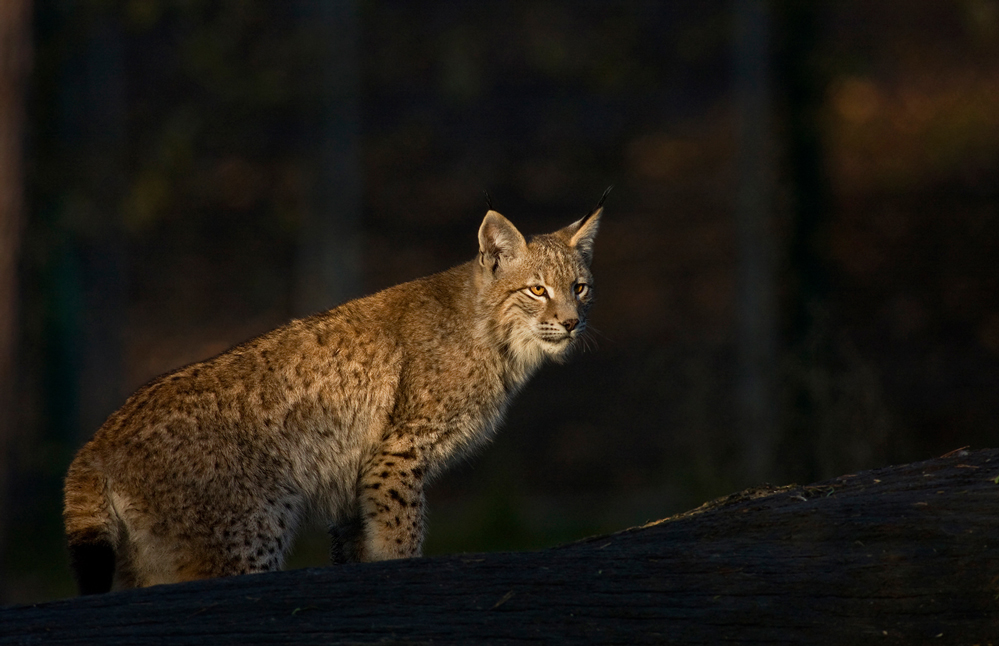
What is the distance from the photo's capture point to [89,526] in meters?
3.86

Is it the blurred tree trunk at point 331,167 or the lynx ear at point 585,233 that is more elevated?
the blurred tree trunk at point 331,167

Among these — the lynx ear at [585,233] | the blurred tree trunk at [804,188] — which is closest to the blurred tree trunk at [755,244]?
the blurred tree trunk at [804,188]

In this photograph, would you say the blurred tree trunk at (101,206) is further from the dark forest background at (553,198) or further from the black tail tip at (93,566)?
the black tail tip at (93,566)

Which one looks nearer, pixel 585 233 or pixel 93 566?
pixel 93 566

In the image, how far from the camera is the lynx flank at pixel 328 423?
3.96 m

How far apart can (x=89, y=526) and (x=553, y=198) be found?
19.0ft

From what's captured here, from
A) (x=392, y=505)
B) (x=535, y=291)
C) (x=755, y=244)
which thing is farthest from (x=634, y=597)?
(x=755, y=244)

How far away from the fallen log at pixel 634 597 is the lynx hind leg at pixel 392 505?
137 cm

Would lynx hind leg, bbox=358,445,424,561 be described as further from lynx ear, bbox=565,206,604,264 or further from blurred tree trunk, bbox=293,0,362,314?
blurred tree trunk, bbox=293,0,362,314

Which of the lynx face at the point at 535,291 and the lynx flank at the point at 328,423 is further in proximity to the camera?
the lynx face at the point at 535,291

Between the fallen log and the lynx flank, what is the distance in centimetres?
82

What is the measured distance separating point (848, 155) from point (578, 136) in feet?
7.22

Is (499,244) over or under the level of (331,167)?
under

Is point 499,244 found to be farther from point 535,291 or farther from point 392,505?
→ point 392,505
